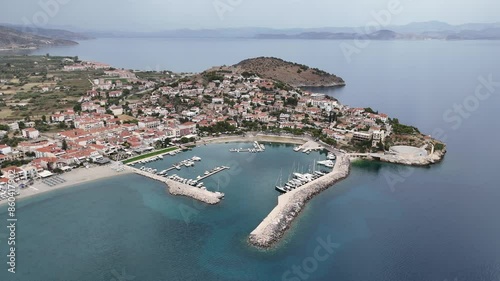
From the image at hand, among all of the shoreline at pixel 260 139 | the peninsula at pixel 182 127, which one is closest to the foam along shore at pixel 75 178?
the peninsula at pixel 182 127

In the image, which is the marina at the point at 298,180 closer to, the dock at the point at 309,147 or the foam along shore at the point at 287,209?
the foam along shore at the point at 287,209

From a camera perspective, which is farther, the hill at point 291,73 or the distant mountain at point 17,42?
the distant mountain at point 17,42

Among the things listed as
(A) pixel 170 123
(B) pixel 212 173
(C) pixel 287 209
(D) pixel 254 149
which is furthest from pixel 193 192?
(A) pixel 170 123

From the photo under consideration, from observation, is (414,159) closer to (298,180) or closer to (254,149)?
(298,180)

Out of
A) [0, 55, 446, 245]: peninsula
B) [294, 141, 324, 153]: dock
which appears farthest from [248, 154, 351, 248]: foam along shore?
[294, 141, 324, 153]: dock

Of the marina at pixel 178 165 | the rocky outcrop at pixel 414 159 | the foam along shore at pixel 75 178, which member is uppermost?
the rocky outcrop at pixel 414 159

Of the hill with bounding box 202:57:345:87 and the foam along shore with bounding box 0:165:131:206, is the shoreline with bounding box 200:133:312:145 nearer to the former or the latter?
the foam along shore with bounding box 0:165:131:206

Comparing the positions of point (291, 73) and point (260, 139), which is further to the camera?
point (291, 73)
